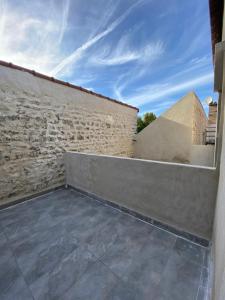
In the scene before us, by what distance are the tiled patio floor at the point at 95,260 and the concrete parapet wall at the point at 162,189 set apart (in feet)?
0.83

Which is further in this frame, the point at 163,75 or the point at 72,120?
the point at 163,75

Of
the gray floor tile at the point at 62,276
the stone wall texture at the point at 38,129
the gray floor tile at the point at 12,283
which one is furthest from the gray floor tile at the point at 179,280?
the stone wall texture at the point at 38,129

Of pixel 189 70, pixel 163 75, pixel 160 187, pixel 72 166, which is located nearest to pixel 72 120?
pixel 72 166

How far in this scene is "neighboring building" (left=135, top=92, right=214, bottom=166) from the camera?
5.06m

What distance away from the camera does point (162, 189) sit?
2062mm

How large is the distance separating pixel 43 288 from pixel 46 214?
4.70ft

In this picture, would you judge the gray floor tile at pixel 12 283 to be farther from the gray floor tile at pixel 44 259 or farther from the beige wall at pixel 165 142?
the beige wall at pixel 165 142

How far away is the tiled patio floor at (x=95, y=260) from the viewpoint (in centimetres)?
124

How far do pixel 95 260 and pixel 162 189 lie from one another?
1302 mm

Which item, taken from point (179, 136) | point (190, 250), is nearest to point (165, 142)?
point (179, 136)

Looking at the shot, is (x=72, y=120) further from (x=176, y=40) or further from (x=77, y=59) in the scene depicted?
(x=176, y=40)

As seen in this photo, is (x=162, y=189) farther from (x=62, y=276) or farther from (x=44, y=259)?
(x=44, y=259)

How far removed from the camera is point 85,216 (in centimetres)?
246

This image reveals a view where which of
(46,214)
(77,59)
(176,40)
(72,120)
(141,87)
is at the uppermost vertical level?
(141,87)
